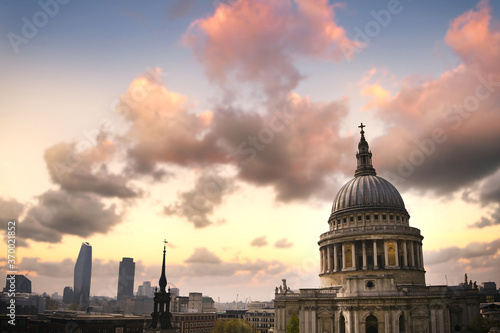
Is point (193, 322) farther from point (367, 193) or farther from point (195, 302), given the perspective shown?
point (367, 193)

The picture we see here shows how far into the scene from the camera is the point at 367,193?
9769 centimetres

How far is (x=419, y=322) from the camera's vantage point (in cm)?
7400

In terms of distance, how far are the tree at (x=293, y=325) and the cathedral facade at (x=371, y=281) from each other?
1150 mm

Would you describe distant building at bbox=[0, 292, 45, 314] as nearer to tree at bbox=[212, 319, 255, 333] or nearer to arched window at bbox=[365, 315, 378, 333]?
tree at bbox=[212, 319, 255, 333]

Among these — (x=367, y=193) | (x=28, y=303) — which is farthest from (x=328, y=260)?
(x=28, y=303)

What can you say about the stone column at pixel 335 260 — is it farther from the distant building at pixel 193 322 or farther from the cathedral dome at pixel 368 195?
the distant building at pixel 193 322

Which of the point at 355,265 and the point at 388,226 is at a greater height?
the point at 388,226

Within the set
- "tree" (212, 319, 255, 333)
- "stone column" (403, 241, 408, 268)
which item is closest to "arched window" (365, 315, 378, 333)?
"stone column" (403, 241, 408, 268)

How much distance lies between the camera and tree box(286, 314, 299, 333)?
86.4 metres

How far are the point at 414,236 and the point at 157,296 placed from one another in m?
54.4

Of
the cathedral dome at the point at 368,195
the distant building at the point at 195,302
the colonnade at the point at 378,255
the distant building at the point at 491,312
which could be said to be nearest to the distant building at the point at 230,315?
the distant building at the point at 195,302

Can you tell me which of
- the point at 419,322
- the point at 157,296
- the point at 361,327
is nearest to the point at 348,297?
the point at 361,327

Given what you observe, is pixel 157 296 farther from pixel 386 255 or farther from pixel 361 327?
pixel 386 255

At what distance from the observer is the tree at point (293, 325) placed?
284 feet
